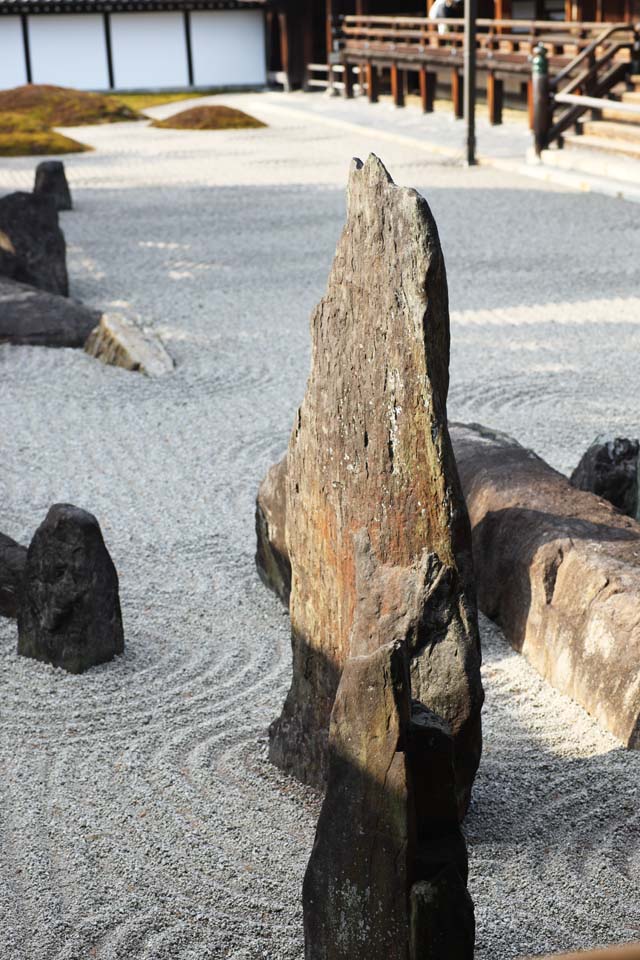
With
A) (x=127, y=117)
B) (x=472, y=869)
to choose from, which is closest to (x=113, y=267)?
(x=472, y=869)

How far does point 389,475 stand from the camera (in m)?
3.09

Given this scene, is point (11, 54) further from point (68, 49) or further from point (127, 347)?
point (127, 347)

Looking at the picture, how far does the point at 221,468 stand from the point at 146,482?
1.34 feet

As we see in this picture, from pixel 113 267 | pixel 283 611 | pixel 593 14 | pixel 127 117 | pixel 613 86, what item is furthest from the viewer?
pixel 127 117

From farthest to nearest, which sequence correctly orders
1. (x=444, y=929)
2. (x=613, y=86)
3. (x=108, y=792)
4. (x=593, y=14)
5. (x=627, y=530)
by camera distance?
(x=593, y=14) → (x=613, y=86) → (x=627, y=530) → (x=108, y=792) → (x=444, y=929)

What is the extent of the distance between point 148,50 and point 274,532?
27644mm

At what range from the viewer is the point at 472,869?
9.76 ft

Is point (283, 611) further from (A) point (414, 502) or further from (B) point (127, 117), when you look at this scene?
(B) point (127, 117)

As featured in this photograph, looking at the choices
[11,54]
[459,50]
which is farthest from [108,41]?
[459,50]

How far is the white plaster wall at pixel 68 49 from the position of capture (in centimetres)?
2916

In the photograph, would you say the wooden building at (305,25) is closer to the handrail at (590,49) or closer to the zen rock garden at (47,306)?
the handrail at (590,49)

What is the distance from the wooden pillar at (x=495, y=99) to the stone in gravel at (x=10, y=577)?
16739mm

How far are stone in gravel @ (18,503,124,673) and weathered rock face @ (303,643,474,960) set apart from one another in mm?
1811

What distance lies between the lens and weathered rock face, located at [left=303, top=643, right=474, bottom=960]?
2352mm
